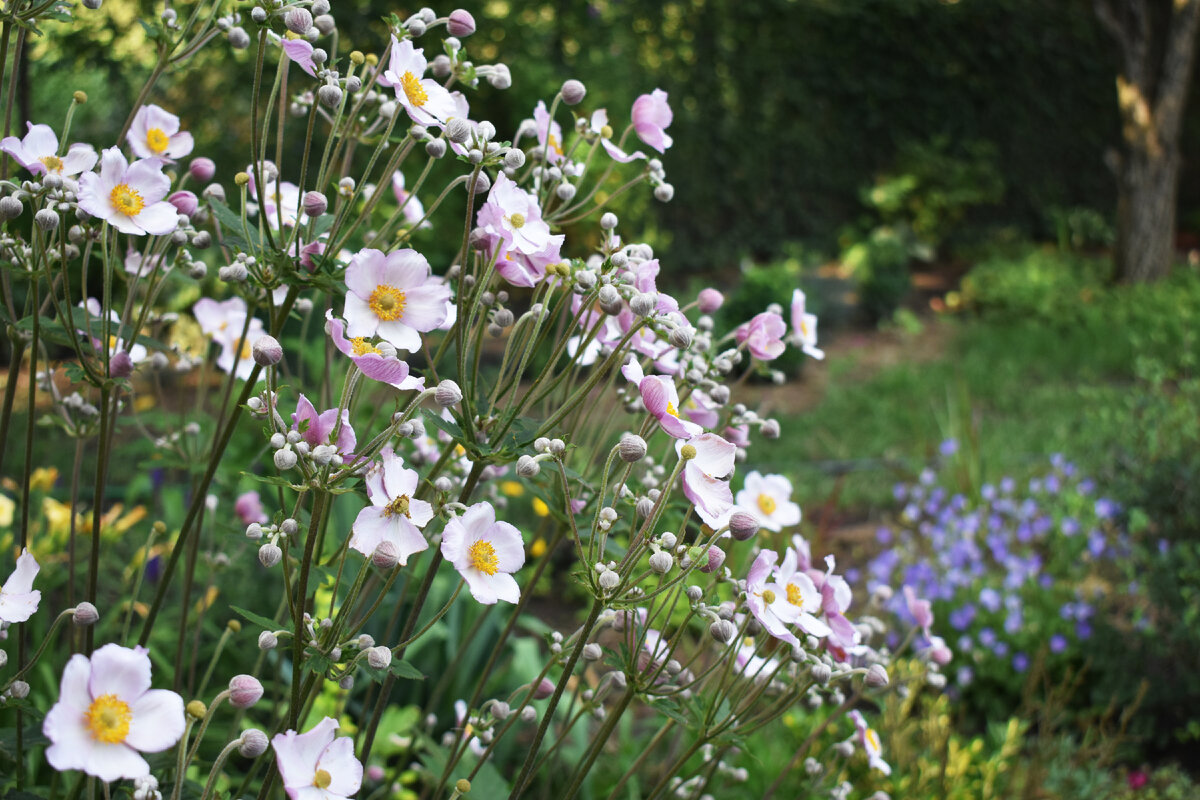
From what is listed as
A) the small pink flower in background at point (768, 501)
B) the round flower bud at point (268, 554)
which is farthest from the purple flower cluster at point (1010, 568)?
the round flower bud at point (268, 554)

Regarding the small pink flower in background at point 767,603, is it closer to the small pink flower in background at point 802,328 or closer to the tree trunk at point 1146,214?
the small pink flower in background at point 802,328

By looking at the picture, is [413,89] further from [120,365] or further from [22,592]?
[22,592]

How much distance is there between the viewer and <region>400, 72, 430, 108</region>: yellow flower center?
0.94 meters

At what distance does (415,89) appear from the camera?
0.96 meters

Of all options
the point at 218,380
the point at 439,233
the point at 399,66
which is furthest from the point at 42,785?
the point at 439,233

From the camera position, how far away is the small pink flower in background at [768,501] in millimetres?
1292

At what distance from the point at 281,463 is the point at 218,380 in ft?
15.1

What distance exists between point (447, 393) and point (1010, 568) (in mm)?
2813

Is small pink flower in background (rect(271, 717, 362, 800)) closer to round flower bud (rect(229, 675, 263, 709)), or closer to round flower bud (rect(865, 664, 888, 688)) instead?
round flower bud (rect(229, 675, 263, 709))

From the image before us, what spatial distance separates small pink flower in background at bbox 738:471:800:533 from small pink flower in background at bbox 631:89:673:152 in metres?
0.44

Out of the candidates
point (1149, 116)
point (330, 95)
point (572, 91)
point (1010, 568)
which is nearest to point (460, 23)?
point (572, 91)

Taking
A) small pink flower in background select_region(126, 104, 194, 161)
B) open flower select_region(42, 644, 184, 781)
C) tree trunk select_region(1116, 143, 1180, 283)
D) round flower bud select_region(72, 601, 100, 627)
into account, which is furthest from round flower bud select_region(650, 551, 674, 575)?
tree trunk select_region(1116, 143, 1180, 283)

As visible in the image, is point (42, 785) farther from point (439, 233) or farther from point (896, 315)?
point (896, 315)

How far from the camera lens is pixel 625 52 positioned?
7.86 m
